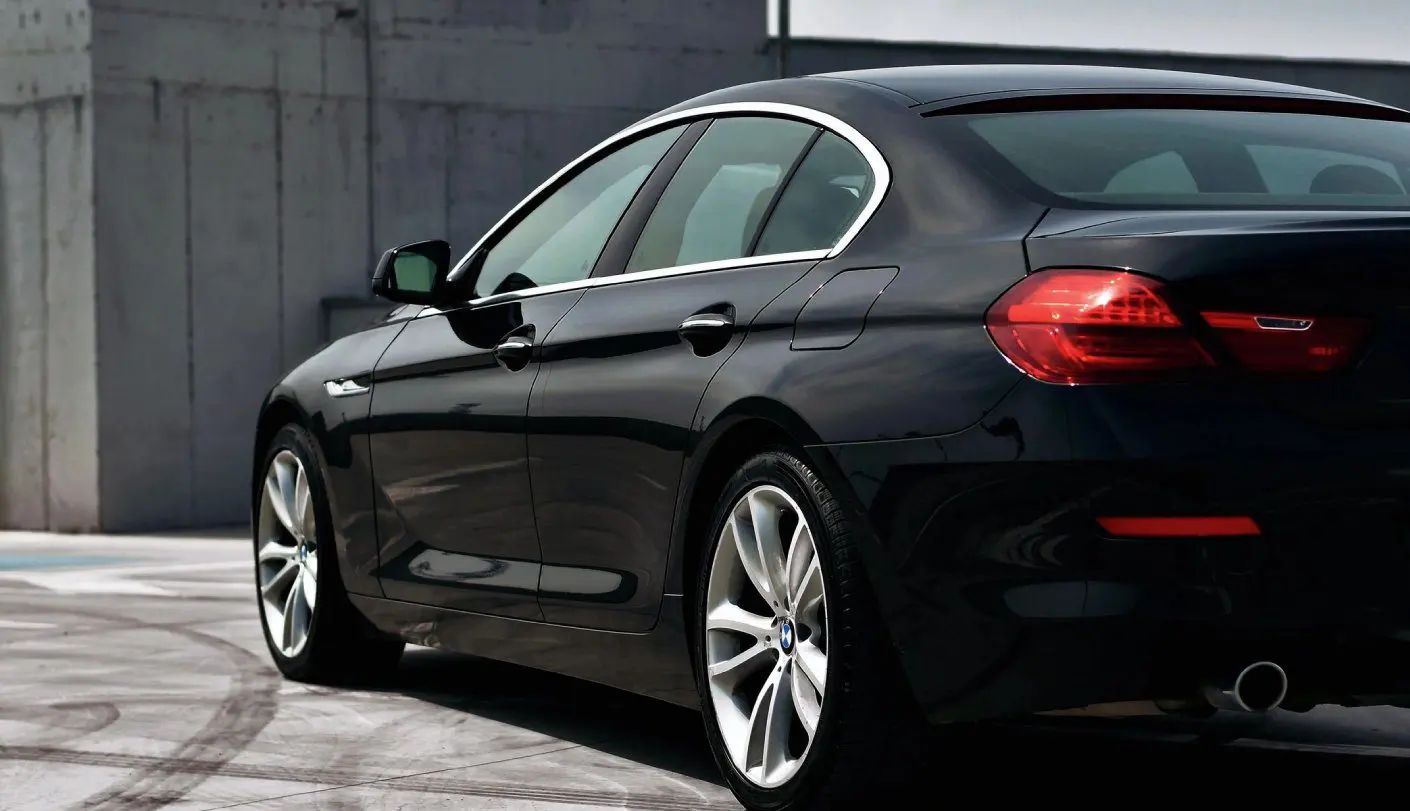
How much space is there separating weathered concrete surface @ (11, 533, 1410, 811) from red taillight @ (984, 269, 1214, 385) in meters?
0.70

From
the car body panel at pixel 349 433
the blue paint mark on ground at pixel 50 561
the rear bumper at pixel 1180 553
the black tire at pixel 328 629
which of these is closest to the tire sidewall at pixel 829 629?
the rear bumper at pixel 1180 553

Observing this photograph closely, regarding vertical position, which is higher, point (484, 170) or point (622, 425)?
point (484, 170)

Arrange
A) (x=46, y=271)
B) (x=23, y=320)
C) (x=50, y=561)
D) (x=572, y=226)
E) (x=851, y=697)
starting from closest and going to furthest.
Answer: (x=851, y=697), (x=572, y=226), (x=50, y=561), (x=46, y=271), (x=23, y=320)

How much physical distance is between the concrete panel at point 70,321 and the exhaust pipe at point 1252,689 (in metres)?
12.7

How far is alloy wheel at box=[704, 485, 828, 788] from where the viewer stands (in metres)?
4.33

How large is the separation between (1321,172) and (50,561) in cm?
1007

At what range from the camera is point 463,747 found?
5652mm

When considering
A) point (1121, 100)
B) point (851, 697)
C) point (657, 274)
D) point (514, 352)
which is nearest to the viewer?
point (851, 697)

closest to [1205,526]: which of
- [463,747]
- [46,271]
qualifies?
[463,747]

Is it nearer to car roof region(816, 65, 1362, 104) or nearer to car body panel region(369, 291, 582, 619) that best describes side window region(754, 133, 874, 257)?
car roof region(816, 65, 1362, 104)

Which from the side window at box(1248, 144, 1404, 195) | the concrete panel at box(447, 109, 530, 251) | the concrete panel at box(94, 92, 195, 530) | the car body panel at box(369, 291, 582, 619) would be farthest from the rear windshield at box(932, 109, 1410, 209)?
the concrete panel at box(447, 109, 530, 251)

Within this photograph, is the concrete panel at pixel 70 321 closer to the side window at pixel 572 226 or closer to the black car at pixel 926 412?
the black car at pixel 926 412

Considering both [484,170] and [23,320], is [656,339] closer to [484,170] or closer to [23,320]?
[23,320]

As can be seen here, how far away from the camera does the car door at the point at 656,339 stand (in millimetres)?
4691
